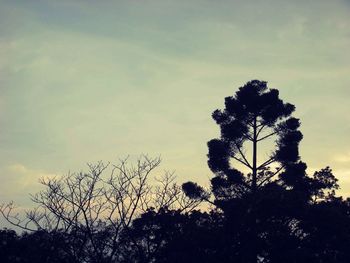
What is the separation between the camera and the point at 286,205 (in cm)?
1677

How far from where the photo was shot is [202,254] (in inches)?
625

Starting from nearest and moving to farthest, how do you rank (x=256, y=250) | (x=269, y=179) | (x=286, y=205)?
(x=256, y=250) < (x=286, y=205) < (x=269, y=179)

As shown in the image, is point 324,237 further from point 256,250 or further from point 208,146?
point 208,146

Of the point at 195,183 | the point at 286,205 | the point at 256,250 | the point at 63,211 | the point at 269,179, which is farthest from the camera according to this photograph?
the point at 195,183

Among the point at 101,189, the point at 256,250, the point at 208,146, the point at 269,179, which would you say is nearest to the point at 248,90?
the point at 208,146

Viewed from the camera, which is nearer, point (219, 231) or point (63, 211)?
point (63, 211)

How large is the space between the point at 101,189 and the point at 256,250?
22.3 feet

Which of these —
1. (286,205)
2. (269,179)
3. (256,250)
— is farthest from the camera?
(269,179)

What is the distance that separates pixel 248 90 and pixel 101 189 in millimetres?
16464

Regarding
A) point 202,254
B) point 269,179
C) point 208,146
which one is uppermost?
point 208,146

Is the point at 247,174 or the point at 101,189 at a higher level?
the point at 247,174

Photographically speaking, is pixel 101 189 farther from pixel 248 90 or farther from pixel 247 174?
pixel 248 90

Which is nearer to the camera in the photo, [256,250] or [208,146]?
[256,250]

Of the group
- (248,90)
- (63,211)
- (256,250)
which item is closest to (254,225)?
(256,250)
